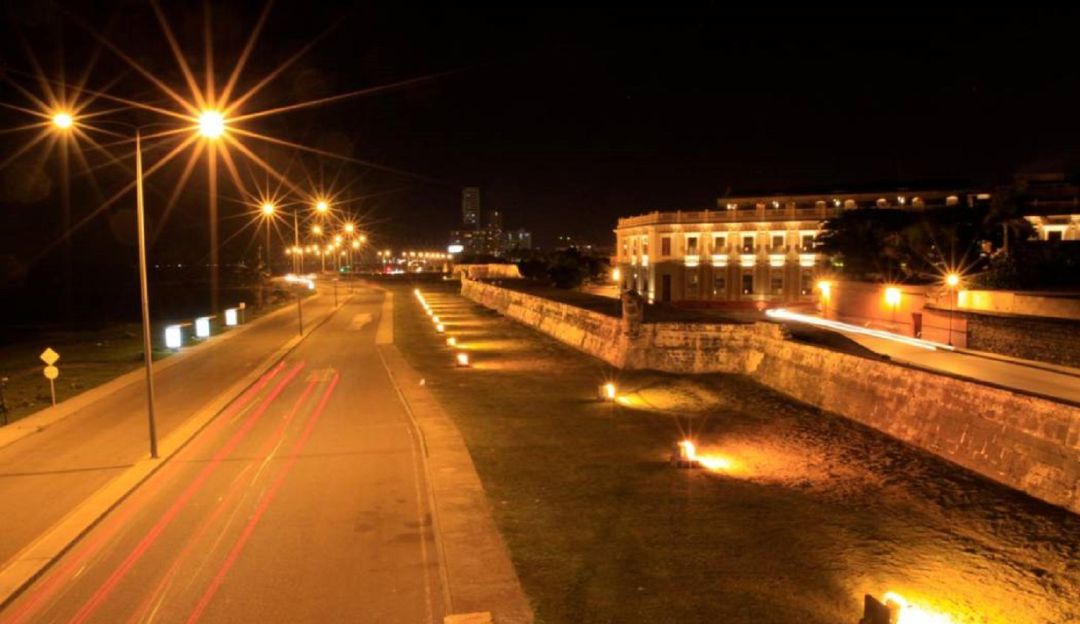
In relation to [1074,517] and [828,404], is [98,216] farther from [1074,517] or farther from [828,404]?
[1074,517]

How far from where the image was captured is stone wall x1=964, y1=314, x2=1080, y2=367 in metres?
24.2

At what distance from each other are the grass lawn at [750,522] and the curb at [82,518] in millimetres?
5968

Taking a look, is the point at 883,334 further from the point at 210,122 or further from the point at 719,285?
the point at 719,285

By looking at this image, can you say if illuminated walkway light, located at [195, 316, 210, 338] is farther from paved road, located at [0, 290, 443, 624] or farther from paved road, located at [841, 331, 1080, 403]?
paved road, located at [841, 331, 1080, 403]

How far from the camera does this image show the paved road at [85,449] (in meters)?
11.8

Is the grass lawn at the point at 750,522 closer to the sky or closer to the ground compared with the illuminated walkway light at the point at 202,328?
closer to the ground

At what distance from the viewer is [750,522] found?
11.5 metres

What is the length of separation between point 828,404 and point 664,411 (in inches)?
170

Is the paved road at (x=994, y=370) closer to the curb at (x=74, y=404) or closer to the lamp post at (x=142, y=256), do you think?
the lamp post at (x=142, y=256)

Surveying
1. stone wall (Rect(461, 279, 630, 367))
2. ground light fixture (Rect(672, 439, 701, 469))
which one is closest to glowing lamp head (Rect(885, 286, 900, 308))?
stone wall (Rect(461, 279, 630, 367))

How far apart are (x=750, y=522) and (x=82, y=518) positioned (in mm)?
10061

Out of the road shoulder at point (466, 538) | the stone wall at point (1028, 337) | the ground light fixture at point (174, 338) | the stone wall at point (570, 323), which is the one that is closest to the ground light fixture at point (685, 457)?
the road shoulder at point (466, 538)

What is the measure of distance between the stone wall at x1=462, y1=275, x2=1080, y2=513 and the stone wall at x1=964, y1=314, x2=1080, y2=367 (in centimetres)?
936

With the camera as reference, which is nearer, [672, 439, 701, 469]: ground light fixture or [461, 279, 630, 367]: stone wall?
[672, 439, 701, 469]: ground light fixture
